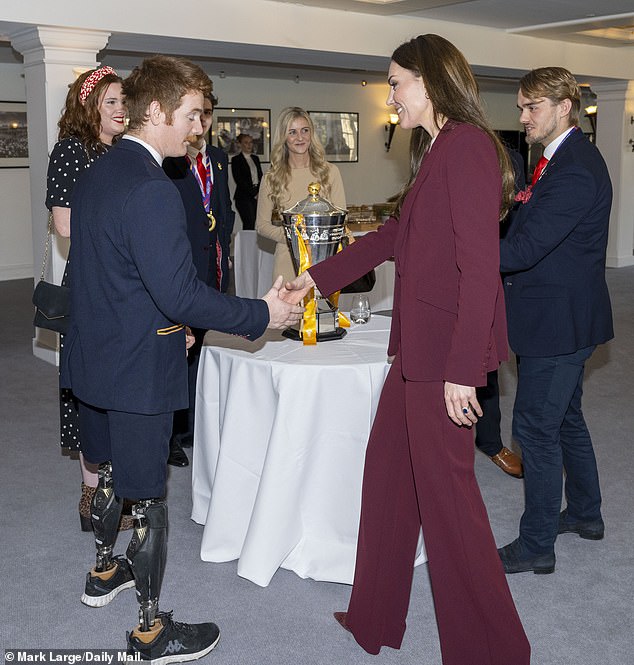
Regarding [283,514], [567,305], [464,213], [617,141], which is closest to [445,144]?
[464,213]

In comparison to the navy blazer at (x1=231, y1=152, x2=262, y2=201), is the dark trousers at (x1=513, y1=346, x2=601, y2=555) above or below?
below

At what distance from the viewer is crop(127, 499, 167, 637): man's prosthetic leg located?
86.2 inches

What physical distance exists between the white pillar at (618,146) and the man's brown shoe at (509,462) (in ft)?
23.8

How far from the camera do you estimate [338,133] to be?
1326cm

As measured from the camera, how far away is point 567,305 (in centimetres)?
268

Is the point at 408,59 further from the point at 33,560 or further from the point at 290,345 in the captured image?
the point at 33,560

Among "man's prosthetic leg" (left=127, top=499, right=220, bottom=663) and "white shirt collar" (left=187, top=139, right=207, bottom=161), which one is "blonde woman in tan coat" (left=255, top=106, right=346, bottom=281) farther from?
"man's prosthetic leg" (left=127, top=499, right=220, bottom=663)

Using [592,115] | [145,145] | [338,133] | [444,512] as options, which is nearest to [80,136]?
[145,145]

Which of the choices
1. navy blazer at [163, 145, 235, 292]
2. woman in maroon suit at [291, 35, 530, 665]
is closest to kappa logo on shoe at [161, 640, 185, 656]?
woman in maroon suit at [291, 35, 530, 665]

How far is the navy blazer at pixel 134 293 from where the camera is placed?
1912mm

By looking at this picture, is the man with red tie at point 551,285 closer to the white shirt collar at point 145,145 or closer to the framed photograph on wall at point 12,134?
the white shirt collar at point 145,145

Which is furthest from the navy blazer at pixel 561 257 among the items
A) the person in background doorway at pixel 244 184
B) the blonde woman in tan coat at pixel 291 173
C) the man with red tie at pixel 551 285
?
the person in background doorway at pixel 244 184

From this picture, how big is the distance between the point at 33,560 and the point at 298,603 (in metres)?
1.01

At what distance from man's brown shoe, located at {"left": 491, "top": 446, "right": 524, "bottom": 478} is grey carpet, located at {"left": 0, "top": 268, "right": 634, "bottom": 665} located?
0.05 m
